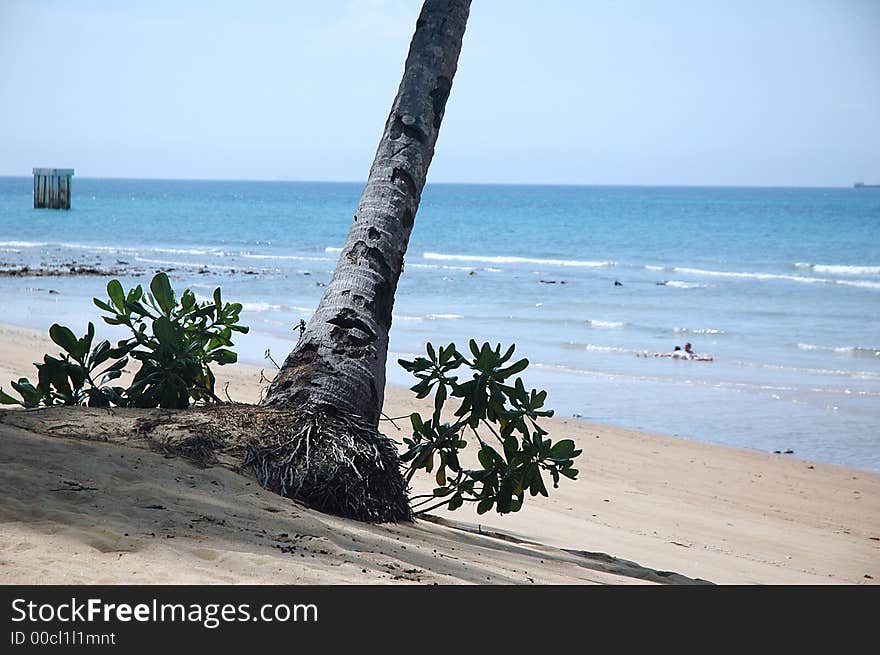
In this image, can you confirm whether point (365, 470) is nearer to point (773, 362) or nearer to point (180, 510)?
point (180, 510)

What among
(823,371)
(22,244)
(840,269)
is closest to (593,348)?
(823,371)

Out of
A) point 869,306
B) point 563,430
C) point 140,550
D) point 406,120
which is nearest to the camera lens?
point 140,550

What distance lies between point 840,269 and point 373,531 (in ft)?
112

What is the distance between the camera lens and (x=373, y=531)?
13.9 ft

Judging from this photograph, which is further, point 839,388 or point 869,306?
point 869,306

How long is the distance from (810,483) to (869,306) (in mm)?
16669

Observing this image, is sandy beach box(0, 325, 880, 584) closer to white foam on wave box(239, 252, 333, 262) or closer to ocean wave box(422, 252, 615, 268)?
ocean wave box(422, 252, 615, 268)

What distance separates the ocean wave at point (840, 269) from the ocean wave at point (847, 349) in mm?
17501

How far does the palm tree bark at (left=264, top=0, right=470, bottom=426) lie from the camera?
4879 mm

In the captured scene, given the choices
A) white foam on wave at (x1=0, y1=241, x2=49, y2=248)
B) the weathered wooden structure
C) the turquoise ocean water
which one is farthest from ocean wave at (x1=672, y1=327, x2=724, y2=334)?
A: the weathered wooden structure

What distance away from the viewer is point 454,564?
3.98 metres

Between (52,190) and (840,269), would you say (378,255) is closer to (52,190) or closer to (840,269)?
(840,269)

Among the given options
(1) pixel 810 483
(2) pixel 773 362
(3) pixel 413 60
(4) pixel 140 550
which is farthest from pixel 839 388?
(4) pixel 140 550

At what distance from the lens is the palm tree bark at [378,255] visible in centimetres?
488
